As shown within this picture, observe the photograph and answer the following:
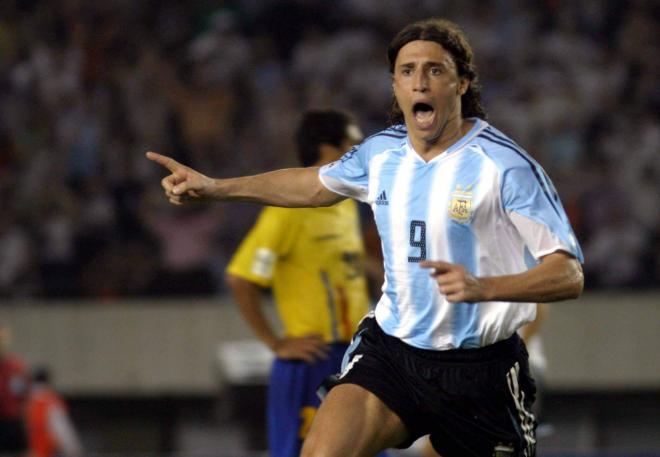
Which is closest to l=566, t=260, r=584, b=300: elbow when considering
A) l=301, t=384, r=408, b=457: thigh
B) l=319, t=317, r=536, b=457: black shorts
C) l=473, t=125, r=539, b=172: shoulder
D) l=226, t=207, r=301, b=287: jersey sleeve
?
l=473, t=125, r=539, b=172: shoulder

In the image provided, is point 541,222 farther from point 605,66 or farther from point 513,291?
point 605,66

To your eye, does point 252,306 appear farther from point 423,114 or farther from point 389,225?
point 423,114

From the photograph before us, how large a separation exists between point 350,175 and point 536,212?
0.74m

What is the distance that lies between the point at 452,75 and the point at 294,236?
65.1 inches

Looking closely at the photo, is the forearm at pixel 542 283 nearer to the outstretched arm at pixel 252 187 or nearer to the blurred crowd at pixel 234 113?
Result: the outstretched arm at pixel 252 187

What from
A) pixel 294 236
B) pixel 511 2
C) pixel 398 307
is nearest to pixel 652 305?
pixel 511 2

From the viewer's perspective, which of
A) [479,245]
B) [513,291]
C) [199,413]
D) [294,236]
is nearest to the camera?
[513,291]

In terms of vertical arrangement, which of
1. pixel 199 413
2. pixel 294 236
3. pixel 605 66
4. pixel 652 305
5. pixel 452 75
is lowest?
pixel 199 413

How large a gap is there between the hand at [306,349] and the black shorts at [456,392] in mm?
1244

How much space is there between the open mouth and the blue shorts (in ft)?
5.64

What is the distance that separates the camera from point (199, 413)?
35.4ft

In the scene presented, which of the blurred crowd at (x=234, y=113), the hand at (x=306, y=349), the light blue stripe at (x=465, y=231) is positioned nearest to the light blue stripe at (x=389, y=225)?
the light blue stripe at (x=465, y=231)

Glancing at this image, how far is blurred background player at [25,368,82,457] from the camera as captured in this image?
32.8 ft

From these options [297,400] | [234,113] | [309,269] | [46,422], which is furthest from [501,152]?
[234,113]
